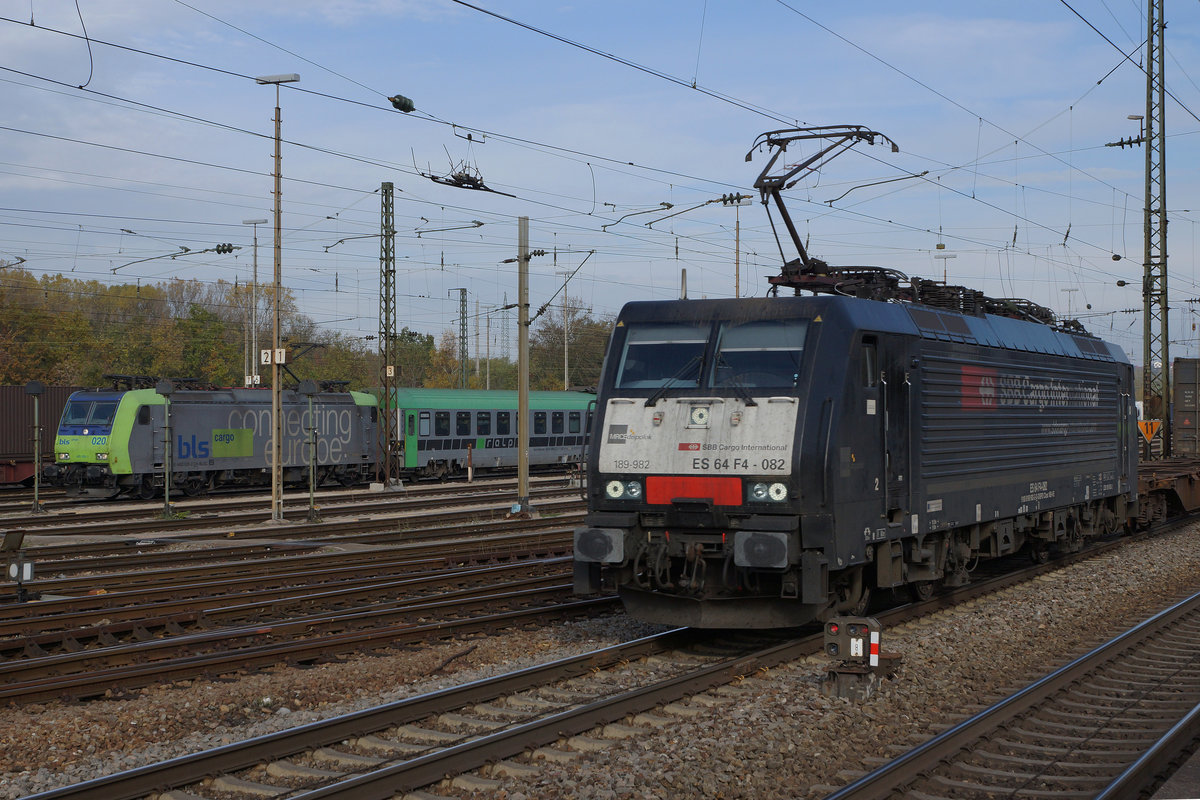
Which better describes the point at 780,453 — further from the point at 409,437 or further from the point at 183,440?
the point at 409,437

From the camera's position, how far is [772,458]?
9742 mm

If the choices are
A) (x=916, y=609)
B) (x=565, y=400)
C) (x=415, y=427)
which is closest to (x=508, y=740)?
(x=916, y=609)

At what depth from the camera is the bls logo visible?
30.4m

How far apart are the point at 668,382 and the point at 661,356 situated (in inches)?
12.2

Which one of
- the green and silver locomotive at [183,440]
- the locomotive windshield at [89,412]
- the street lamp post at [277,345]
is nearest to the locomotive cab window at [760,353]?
the street lamp post at [277,345]

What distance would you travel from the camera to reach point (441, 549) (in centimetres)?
1823

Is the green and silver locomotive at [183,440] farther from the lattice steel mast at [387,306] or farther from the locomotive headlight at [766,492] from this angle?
the locomotive headlight at [766,492]

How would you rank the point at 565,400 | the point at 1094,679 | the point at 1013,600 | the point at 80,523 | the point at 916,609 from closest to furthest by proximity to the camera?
1. the point at 1094,679
2. the point at 916,609
3. the point at 1013,600
4. the point at 80,523
5. the point at 565,400

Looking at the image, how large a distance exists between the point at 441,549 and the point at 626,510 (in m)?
8.48

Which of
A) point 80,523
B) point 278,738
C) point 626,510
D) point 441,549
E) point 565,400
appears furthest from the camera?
point 565,400

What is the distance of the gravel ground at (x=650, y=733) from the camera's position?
6.95 metres

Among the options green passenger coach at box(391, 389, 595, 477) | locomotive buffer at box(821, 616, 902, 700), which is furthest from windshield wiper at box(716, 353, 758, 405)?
green passenger coach at box(391, 389, 595, 477)

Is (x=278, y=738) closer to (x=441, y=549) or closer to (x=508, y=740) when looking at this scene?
(x=508, y=740)

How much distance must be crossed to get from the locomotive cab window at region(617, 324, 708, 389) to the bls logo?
2273cm
